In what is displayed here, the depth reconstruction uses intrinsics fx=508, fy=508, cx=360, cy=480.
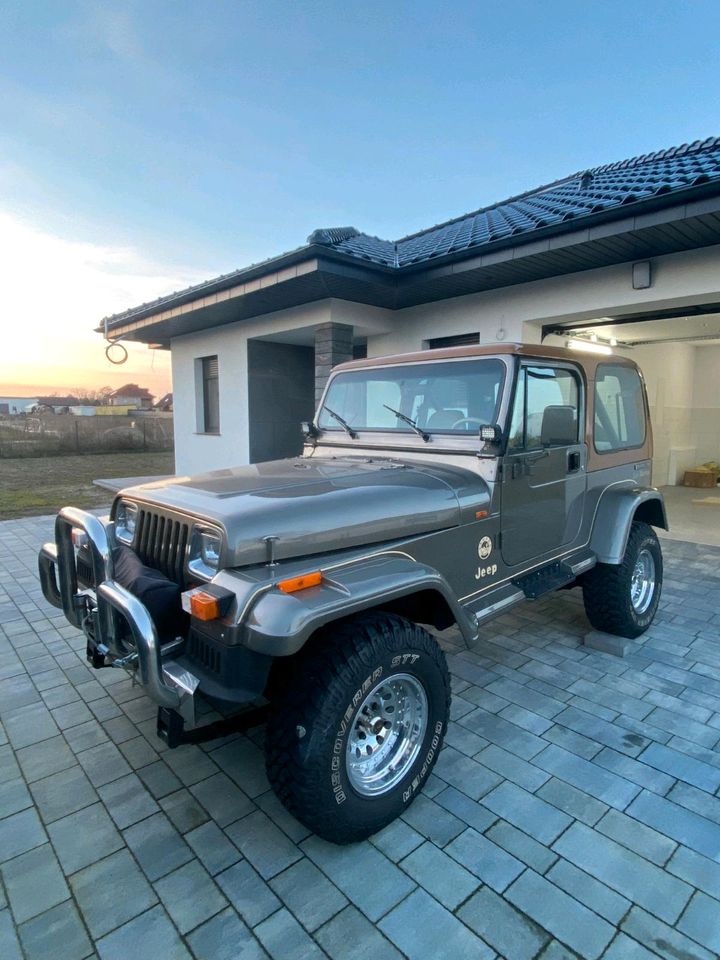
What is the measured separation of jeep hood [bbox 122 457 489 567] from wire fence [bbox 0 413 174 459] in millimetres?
18548

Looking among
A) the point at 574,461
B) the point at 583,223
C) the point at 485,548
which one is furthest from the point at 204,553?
the point at 583,223

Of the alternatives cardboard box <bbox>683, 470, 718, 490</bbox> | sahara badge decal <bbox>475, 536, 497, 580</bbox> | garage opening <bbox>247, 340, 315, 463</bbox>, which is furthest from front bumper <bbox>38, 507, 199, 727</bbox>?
cardboard box <bbox>683, 470, 718, 490</bbox>

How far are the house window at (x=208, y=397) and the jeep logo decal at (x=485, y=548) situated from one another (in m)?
8.53

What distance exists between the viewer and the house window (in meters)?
10.3

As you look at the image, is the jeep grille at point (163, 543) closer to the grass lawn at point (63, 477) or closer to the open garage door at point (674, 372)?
the open garage door at point (674, 372)

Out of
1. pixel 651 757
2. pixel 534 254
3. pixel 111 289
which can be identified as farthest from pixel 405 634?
pixel 111 289

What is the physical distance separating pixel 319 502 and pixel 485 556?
3.43 feet

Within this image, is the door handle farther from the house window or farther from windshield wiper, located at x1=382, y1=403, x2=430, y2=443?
the house window

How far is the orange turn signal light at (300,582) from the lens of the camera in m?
1.76

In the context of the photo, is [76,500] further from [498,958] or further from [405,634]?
[498,958]

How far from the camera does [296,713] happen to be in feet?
5.77

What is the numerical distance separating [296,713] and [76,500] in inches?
363

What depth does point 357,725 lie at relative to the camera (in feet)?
6.61

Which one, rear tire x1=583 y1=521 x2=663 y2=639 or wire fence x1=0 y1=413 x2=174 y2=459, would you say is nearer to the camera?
rear tire x1=583 y1=521 x2=663 y2=639
